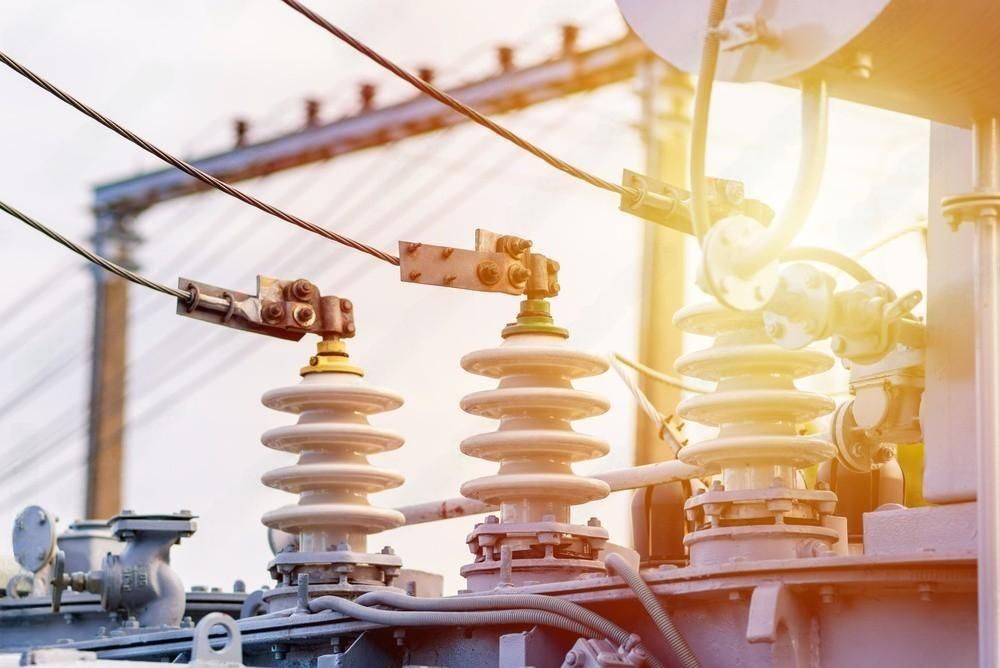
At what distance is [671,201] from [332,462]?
1512mm

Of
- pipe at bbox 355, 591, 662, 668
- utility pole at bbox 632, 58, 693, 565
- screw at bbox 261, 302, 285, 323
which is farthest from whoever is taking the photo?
utility pole at bbox 632, 58, 693, 565

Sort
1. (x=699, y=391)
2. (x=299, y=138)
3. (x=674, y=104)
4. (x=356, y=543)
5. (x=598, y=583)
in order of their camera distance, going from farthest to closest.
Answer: (x=299, y=138) < (x=674, y=104) < (x=356, y=543) < (x=699, y=391) < (x=598, y=583)

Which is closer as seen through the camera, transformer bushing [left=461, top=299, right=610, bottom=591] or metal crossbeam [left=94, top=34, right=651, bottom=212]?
transformer bushing [left=461, top=299, right=610, bottom=591]

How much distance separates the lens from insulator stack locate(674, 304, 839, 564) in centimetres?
408

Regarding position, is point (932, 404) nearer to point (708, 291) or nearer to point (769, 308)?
point (769, 308)

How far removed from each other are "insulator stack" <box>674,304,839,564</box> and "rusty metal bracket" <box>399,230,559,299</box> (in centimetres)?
71

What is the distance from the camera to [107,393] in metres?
21.4

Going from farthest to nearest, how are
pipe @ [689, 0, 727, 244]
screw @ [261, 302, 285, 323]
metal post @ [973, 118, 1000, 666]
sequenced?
screw @ [261, 302, 285, 323] → metal post @ [973, 118, 1000, 666] → pipe @ [689, 0, 727, 244]

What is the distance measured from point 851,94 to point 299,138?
17.9 m

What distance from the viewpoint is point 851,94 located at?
3.30 m

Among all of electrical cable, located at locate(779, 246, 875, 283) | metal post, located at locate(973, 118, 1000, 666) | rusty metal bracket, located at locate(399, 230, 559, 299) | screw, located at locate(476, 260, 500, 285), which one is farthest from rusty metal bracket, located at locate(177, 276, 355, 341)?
metal post, located at locate(973, 118, 1000, 666)

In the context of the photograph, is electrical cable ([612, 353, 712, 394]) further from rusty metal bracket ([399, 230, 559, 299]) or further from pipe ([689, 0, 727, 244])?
pipe ([689, 0, 727, 244])

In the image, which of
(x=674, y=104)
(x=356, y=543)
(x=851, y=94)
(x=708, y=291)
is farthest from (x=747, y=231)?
(x=674, y=104)

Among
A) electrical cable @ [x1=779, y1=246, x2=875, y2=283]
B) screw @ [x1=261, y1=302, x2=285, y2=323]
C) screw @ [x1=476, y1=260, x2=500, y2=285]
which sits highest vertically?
screw @ [x1=476, y1=260, x2=500, y2=285]
